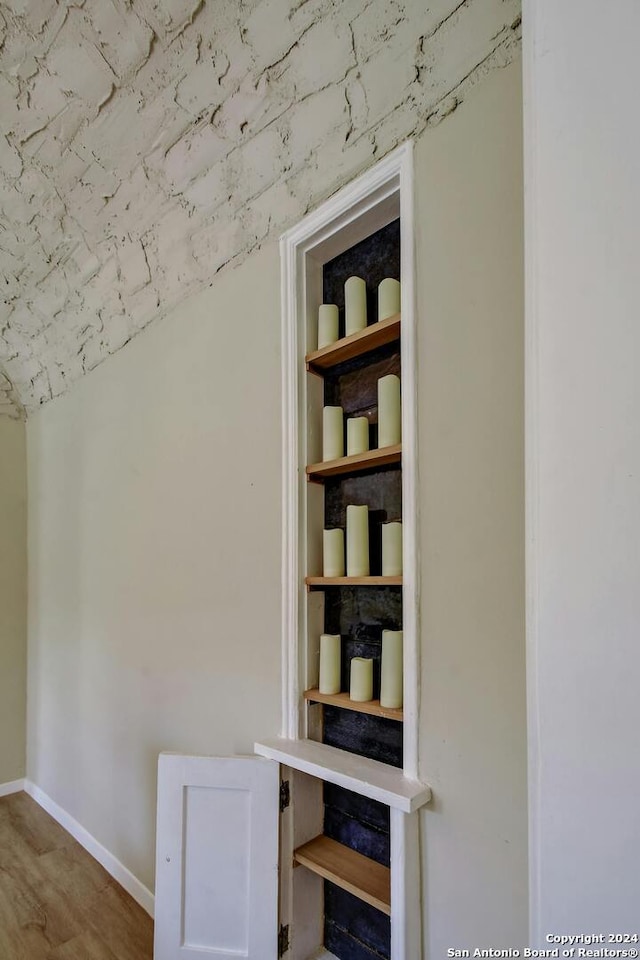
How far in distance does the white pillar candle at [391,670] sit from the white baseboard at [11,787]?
9.83 feet

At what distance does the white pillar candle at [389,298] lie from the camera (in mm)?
1327

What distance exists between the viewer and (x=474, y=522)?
1.08 metres

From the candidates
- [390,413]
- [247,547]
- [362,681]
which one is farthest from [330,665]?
[390,413]

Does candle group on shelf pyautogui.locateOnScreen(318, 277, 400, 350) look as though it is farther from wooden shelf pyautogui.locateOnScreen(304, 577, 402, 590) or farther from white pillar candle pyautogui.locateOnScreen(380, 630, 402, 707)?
white pillar candle pyautogui.locateOnScreen(380, 630, 402, 707)

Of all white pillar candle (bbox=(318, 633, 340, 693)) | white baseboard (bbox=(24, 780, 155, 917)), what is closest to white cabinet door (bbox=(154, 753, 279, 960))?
white pillar candle (bbox=(318, 633, 340, 693))

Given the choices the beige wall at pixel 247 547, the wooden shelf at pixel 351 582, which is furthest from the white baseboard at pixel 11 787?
the wooden shelf at pixel 351 582

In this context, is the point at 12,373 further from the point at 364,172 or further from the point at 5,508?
the point at 364,172

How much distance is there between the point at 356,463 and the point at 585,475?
894mm

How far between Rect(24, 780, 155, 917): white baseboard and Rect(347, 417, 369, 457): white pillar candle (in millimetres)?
1908

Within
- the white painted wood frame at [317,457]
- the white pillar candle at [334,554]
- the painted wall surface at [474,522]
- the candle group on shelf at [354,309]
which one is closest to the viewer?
the painted wall surface at [474,522]

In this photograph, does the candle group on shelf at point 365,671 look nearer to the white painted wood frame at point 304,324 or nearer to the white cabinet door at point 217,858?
the white painted wood frame at point 304,324

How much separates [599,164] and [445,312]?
2.15 ft

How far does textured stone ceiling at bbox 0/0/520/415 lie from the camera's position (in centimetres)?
117

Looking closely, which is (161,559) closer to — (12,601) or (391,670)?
(391,670)
